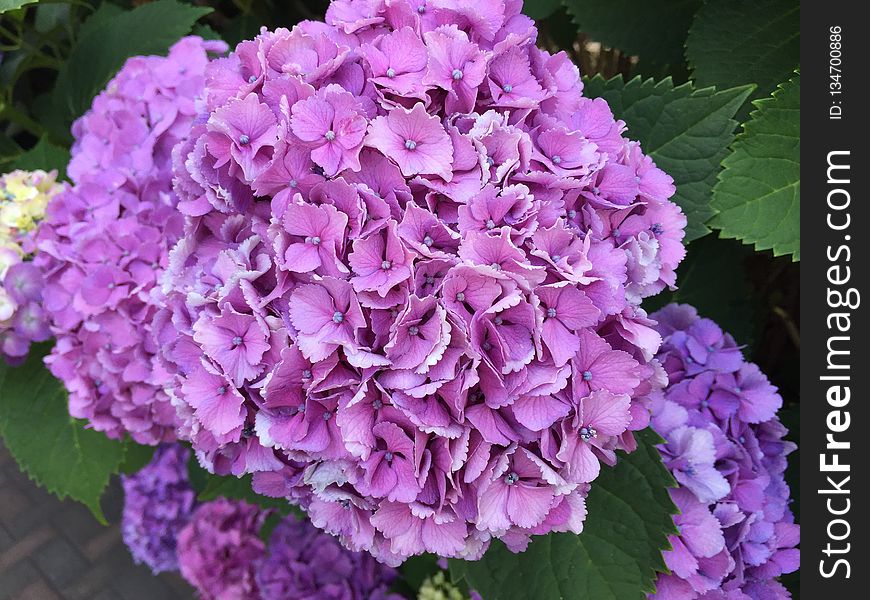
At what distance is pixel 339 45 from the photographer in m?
0.71

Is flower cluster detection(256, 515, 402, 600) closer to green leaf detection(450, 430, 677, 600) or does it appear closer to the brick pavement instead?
green leaf detection(450, 430, 677, 600)

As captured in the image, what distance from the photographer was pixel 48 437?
1185mm

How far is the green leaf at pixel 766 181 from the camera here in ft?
2.79

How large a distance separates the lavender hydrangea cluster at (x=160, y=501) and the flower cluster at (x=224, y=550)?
0.36ft

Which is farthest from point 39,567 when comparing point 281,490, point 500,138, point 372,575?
point 500,138

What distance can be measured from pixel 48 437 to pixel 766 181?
3.62 feet

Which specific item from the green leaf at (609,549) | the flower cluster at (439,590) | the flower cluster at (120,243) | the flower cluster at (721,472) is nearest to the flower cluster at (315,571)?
the flower cluster at (439,590)

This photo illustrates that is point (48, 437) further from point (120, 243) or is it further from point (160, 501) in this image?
point (160, 501)

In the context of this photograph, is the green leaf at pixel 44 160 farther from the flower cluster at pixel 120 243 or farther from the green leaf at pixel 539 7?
the green leaf at pixel 539 7

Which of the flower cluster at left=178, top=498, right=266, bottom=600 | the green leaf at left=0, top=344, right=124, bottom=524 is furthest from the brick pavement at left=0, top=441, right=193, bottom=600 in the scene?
the green leaf at left=0, top=344, right=124, bottom=524

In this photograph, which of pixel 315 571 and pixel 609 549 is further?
pixel 315 571

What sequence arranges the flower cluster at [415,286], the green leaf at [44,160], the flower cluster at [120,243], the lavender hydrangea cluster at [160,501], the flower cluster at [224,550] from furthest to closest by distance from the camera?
the lavender hydrangea cluster at [160,501] → the flower cluster at [224,550] → the green leaf at [44,160] → the flower cluster at [120,243] → the flower cluster at [415,286]

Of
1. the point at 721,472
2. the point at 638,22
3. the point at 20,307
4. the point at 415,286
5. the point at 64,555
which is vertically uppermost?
the point at 638,22

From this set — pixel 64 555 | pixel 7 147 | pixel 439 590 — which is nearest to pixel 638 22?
pixel 439 590
